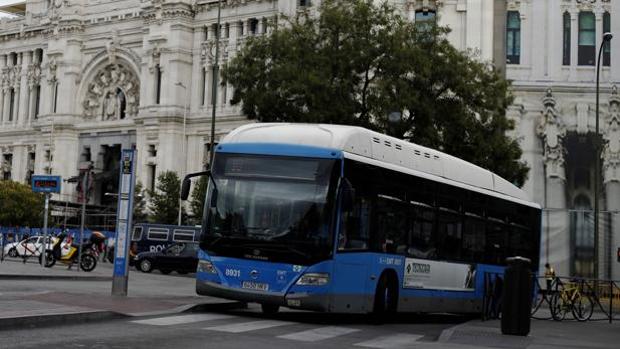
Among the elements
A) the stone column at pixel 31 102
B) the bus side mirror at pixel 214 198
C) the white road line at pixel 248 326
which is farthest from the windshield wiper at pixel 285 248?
the stone column at pixel 31 102

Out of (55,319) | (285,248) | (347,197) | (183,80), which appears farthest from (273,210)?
(183,80)

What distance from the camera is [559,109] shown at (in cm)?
5597

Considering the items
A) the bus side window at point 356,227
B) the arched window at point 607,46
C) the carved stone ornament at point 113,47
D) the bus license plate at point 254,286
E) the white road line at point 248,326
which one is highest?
the carved stone ornament at point 113,47

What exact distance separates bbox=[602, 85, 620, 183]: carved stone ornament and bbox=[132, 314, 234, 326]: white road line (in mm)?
41411

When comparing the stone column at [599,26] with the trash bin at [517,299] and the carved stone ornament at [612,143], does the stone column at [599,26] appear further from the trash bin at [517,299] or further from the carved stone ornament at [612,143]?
the trash bin at [517,299]

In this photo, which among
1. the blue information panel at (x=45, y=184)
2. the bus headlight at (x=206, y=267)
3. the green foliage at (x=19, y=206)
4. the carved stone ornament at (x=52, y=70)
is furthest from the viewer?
the carved stone ornament at (x=52, y=70)

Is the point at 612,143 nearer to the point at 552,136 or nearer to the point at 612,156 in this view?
the point at 612,156

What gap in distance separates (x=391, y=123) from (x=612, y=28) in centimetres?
2607

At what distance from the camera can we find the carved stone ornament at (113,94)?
74.8 m

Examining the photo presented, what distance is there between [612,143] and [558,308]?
111 feet

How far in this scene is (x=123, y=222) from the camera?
19.8m

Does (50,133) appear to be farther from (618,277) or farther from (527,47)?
(618,277)

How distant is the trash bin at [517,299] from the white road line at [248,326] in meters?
3.70

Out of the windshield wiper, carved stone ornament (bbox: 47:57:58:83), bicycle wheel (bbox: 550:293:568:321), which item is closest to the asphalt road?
the windshield wiper
